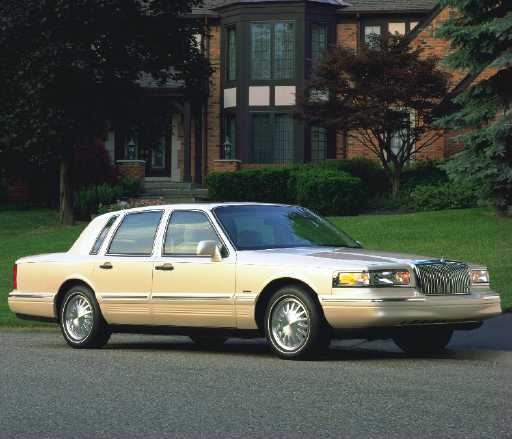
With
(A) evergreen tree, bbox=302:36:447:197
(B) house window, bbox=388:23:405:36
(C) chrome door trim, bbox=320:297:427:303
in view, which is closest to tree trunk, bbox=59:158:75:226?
(A) evergreen tree, bbox=302:36:447:197

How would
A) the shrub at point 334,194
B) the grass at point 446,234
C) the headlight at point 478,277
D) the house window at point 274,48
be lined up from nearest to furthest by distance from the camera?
1. the headlight at point 478,277
2. the grass at point 446,234
3. the shrub at point 334,194
4. the house window at point 274,48

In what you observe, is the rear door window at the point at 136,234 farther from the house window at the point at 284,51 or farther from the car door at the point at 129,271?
the house window at the point at 284,51

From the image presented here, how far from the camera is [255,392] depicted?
1009 centimetres

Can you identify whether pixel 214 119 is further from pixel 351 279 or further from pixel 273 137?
pixel 351 279

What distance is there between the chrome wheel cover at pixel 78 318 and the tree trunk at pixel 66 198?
882 inches

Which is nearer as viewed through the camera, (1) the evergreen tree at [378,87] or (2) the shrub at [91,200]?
(1) the evergreen tree at [378,87]

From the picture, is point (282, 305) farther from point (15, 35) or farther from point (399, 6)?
point (399, 6)

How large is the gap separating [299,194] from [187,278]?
2306 centimetres

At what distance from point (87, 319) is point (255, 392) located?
14.7 feet

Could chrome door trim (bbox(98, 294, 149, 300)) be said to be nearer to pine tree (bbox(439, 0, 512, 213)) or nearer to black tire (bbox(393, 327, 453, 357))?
black tire (bbox(393, 327, 453, 357))

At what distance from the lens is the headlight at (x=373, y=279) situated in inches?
470

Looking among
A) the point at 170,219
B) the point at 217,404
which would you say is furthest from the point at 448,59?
the point at 217,404

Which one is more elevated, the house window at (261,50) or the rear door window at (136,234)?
the house window at (261,50)

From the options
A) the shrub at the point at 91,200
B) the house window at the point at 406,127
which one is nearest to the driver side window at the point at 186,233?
the house window at the point at 406,127
